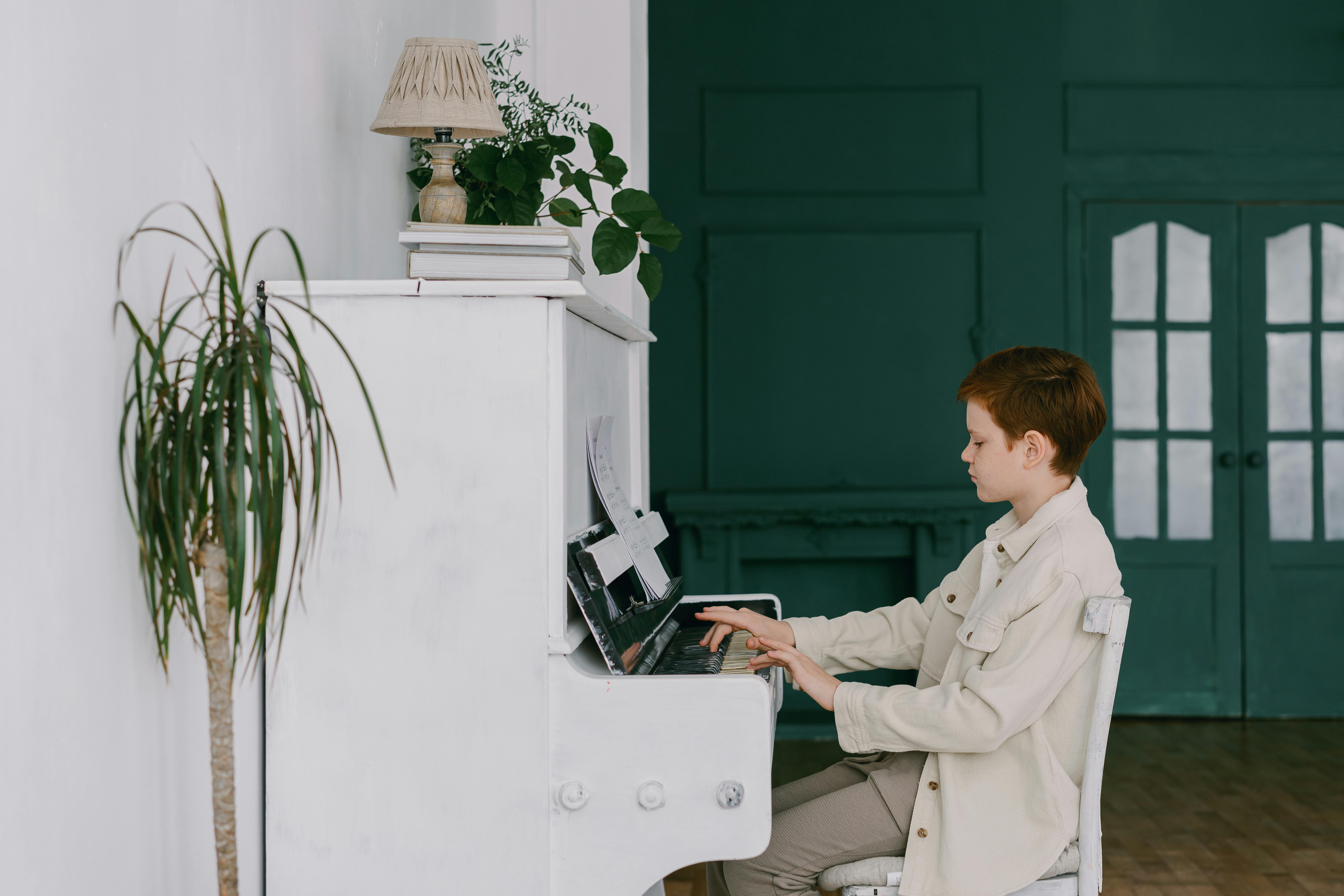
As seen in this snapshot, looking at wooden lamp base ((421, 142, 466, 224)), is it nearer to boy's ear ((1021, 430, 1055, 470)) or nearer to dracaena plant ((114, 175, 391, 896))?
dracaena plant ((114, 175, 391, 896))

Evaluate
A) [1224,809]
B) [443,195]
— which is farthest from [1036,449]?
[1224,809]

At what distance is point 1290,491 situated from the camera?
15.7ft

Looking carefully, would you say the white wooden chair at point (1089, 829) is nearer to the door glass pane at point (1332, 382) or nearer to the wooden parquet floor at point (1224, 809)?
the wooden parquet floor at point (1224, 809)

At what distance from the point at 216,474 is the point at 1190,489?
4.53 m

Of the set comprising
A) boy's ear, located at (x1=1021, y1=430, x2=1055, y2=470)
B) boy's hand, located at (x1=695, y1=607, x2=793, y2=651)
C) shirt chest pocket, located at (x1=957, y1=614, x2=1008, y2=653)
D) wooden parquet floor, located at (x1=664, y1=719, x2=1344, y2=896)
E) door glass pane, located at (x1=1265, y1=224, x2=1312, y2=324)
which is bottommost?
wooden parquet floor, located at (x1=664, y1=719, x2=1344, y2=896)

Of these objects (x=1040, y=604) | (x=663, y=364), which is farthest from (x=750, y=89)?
(x=1040, y=604)

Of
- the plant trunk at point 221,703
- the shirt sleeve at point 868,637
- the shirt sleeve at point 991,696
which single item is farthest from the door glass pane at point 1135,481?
the plant trunk at point 221,703

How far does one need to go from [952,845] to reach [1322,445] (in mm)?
3936

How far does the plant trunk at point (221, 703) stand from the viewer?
3.78 ft

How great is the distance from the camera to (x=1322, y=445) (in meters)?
4.77

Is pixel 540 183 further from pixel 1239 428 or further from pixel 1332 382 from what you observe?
pixel 1332 382

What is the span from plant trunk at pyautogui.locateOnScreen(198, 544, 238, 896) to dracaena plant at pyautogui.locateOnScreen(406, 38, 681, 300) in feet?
3.15

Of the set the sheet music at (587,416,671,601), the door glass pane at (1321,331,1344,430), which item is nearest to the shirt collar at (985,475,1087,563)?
the sheet music at (587,416,671,601)

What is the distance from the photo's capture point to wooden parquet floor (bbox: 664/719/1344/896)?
119 inches
